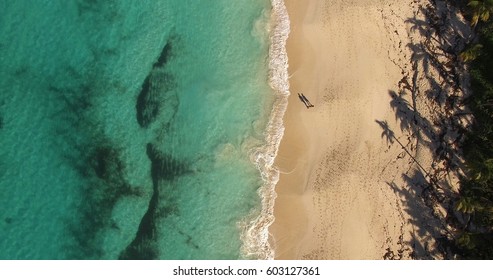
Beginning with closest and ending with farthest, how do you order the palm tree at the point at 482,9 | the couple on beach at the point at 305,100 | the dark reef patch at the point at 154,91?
1. the palm tree at the point at 482,9
2. the couple on beach at the point at 305,100
3. the dark reef patch at the point at 154,91

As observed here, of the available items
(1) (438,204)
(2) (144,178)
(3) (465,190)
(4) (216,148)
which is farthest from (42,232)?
(3) (465,190)

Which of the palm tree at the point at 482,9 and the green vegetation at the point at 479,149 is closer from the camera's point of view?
the palm tree at the point at 482,9

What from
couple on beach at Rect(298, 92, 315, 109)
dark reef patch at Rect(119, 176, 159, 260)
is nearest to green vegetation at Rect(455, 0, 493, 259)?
couple on beach at Rect(298, 92, 315, 109)

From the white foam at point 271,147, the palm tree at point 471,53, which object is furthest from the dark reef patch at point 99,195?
the palm tree at point 471,53

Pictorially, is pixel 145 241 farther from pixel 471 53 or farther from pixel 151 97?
pixel 471 53

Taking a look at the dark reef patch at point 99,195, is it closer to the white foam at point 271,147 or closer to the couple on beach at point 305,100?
the white foam at point 271,147

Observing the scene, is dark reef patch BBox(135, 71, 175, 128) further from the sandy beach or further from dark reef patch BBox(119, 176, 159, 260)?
the sandy beach
